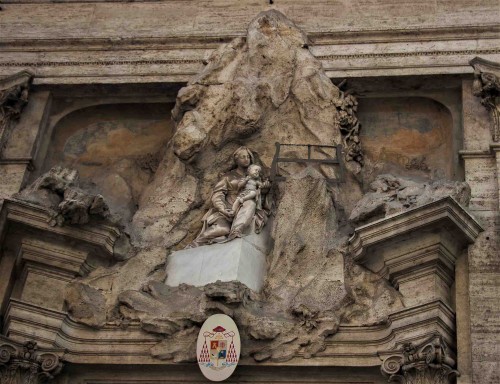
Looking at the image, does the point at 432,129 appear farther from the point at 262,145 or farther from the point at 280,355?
the point at 280,355

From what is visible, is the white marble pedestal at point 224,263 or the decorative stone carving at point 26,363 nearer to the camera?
the decorative stone carving at point 26,363

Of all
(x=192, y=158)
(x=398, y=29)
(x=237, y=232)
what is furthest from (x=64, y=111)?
(x=398, y=29)

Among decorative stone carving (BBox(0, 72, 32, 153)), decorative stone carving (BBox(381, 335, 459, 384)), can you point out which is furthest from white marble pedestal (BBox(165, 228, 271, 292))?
decorative stone carving (BBox(0, 72, 32, 153))

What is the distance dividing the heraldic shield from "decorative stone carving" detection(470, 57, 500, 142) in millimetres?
A: 3514

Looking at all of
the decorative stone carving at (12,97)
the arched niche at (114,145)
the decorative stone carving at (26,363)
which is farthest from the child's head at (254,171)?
the decorative stone carving at (12,97)

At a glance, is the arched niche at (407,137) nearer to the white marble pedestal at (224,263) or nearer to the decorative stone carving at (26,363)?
the white marble pedestal at (224,263)

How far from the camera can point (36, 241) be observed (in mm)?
10453

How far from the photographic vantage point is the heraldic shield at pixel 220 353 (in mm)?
9430

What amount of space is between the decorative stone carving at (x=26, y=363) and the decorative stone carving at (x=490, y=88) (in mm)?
4942

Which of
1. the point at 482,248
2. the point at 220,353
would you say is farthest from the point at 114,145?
the point at 482,248

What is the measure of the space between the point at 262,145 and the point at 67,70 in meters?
2.64

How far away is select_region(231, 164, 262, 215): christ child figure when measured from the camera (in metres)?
10.6

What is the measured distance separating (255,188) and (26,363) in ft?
9.32

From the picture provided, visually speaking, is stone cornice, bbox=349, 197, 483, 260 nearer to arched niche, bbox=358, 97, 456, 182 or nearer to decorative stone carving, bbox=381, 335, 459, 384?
decorative stone carving, bbox=381, 335, 459, 384
